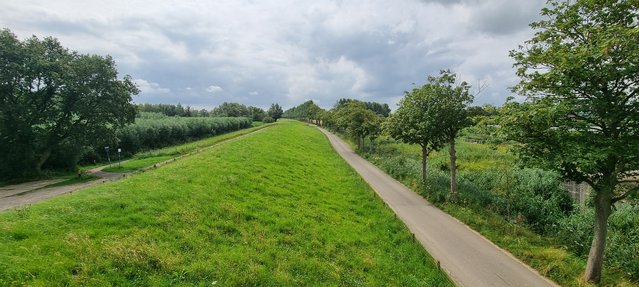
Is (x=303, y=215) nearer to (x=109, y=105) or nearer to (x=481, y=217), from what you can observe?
(x=481, y=217)

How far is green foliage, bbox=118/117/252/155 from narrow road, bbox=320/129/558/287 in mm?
48460

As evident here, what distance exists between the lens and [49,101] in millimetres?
32594

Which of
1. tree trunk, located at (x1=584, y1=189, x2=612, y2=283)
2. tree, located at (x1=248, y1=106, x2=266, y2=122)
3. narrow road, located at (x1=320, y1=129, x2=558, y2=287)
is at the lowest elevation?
narrow road, located at (x1=320, y1=129, x2=558, y2=287)

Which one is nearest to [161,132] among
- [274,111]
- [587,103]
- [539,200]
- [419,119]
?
[419,119]

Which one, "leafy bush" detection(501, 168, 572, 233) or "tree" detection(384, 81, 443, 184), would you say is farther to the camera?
"tree" detection(384, 81, 443, 184)

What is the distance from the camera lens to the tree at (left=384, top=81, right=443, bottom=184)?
2317cm

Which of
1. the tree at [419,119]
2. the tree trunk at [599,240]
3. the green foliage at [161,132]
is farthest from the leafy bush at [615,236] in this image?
the green foliage at [161,132]

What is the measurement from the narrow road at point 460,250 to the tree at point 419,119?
5279mm

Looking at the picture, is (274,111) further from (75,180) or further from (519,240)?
(519,240)

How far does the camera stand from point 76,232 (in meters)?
9.84

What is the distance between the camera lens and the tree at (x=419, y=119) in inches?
912

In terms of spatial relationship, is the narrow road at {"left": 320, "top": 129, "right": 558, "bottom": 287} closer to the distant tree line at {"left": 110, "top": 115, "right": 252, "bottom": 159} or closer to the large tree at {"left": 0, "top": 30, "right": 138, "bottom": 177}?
the large tree at {"left": 0, "top": 30, "right": 138, "bottom": 177}

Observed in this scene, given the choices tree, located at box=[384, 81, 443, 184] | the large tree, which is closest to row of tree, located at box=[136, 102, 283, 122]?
the large tree

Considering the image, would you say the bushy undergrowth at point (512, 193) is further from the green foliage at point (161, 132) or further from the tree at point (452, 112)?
the green foliage at point (161, 132)
